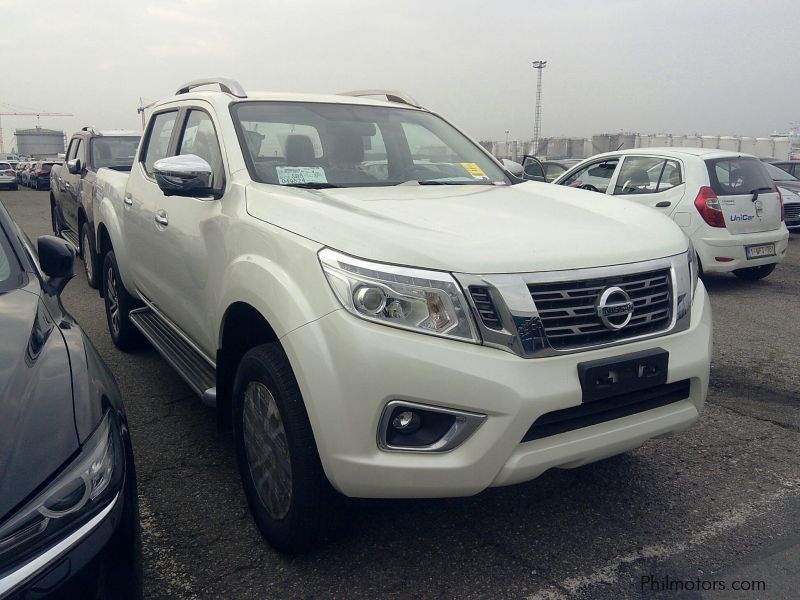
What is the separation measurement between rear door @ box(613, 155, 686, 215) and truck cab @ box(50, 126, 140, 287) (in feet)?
19.2

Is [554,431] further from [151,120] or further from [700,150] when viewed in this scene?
[700,150]

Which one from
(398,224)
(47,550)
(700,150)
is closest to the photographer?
(47,550)

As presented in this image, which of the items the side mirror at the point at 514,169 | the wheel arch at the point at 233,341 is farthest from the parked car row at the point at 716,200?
the wheel arch at the point at 233,341

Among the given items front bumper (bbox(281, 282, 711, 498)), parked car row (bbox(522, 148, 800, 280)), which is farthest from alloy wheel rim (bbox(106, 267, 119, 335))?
parked car row (bbox(522, 148, 800, 280))

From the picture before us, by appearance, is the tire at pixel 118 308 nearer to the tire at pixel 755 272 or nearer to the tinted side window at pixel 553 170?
the tire at pixel 755 272

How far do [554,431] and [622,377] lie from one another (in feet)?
1.01

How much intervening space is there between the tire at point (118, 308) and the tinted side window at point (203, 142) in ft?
4.78

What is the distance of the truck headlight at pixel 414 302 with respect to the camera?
6.88ft

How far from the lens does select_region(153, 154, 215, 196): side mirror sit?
2.91 meters

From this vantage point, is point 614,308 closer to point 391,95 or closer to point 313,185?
point 313,185

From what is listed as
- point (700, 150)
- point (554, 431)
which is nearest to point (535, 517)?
point (554, 431)

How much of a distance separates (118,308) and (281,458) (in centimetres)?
317

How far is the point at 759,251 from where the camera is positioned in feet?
24.8

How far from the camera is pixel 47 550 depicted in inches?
58.4
